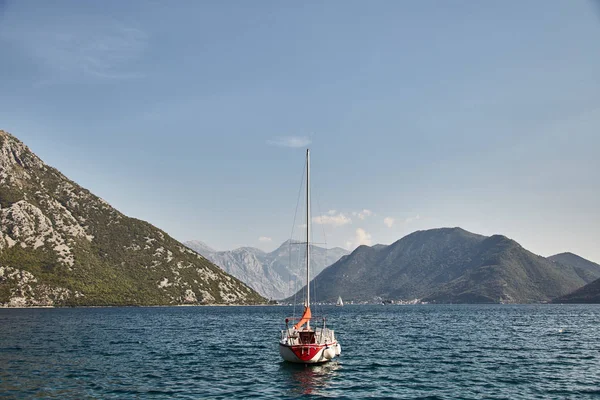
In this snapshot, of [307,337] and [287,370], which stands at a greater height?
[307,337]

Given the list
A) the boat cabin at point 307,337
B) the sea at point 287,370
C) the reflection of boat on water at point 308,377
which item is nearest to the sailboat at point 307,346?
the boat cabin at point 307,337

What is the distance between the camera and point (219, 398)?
114 ft

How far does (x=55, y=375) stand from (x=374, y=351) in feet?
127

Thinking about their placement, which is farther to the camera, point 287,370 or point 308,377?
point 287,370

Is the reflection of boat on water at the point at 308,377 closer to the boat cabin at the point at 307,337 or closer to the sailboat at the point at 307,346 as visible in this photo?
the sailboat at the point at 307,346

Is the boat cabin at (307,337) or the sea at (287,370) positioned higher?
the boat cabin at (307,337)

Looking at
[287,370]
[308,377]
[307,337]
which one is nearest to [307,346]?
[307,337]

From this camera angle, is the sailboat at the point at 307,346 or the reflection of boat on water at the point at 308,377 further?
the sailboat at the point at 307,346

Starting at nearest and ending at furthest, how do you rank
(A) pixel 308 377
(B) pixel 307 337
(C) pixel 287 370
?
1. (A) pixel 308 377
2. (C) pixel 287 370
3. (B) pixel 307 337

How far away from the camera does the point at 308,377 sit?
43.5 metres

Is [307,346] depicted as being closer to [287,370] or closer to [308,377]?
[287,370]

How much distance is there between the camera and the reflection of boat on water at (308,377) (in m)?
37.8

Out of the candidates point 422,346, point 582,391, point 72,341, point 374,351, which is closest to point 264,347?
point 374,351

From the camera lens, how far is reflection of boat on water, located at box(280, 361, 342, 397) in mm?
37750
